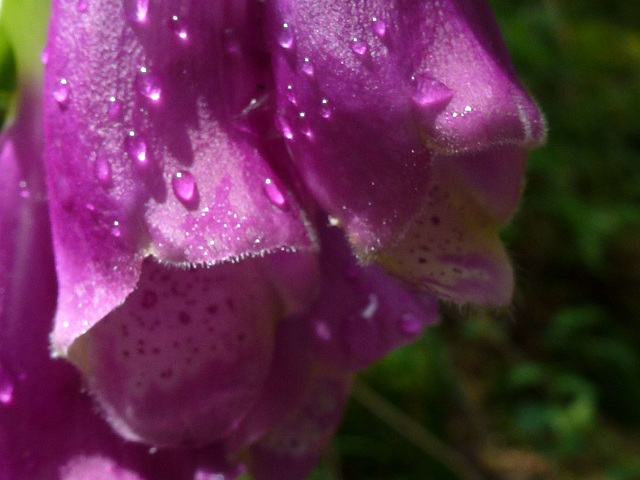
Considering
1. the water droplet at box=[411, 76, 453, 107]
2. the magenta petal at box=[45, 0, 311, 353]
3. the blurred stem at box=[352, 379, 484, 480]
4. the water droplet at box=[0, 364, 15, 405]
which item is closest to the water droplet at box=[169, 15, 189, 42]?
the magenta petal at box=[45, 0, 311, 353]

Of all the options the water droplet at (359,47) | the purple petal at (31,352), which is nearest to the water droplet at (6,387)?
the purple petal at (31,352)

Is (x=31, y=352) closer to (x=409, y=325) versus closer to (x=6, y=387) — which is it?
(x=6, y=387)

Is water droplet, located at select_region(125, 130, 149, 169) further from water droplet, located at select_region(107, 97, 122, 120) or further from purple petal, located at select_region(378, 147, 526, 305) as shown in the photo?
purple petal, located at select_region(378, 147, 526, 305)

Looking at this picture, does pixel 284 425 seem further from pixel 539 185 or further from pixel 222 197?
pixel 539 185

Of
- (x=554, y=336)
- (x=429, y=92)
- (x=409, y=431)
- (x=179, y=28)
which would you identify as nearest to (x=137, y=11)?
(x=179, y=28)

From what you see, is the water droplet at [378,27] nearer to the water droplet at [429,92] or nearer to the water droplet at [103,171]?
the water droplet at [429,92]

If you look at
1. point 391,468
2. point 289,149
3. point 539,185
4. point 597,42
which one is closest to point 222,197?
point 289,149
